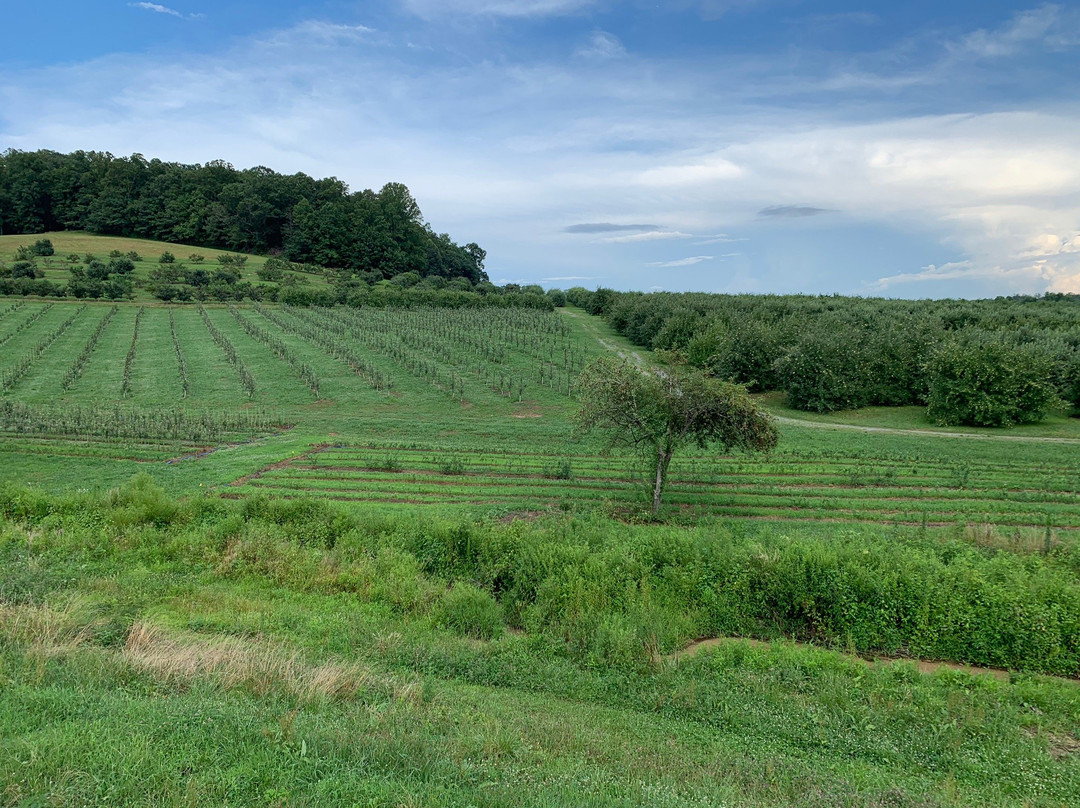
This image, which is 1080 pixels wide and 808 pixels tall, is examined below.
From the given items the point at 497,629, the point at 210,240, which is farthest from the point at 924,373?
the point at 210,240

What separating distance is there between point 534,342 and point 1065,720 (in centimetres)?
5702

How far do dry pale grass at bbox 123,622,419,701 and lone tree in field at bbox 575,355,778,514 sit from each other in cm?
1333

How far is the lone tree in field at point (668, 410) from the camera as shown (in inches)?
812

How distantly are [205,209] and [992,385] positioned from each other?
126 metres

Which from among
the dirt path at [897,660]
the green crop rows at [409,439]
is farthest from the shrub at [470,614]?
the green crop rows at [409,439]

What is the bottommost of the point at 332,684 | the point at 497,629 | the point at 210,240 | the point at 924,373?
the point at 497,629

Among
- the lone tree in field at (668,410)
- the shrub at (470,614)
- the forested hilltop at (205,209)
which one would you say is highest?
the forested hilltop at (205,209)

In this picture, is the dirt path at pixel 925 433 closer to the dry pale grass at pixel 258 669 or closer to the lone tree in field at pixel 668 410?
the lone tree in field at pixel 668 410

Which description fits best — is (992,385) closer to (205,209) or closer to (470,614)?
(470,614)

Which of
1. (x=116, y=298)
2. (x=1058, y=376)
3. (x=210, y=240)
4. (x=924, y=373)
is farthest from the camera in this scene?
(x=210, y=240)

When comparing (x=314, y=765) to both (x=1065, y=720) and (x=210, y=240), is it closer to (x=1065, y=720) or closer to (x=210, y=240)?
(x=1065, y=720)

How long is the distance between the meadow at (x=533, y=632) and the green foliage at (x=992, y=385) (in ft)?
41.1

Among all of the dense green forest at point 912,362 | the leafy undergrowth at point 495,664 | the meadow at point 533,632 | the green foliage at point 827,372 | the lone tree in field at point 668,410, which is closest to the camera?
the leafy undergrowth at point 495,664

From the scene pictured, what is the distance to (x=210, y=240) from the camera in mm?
115438
